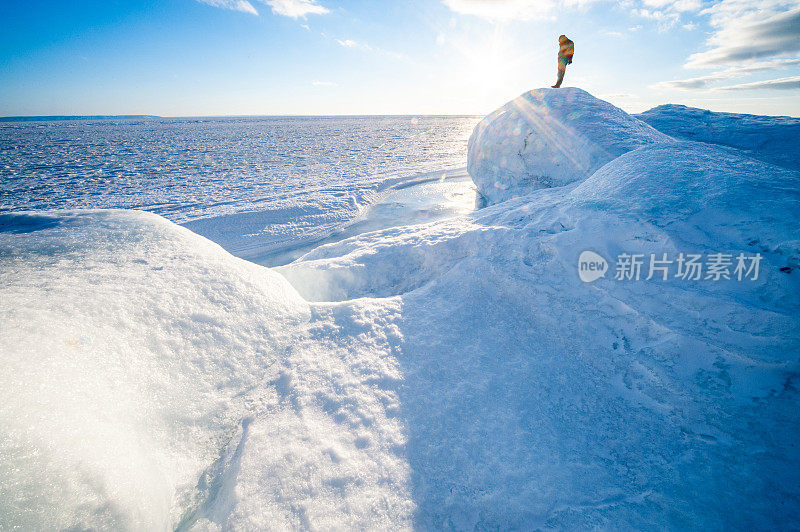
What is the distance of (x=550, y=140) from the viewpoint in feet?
15.8

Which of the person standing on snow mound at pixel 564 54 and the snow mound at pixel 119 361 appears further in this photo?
the person standing on snow mound at pixel 564 54

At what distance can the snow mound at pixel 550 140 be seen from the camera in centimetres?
423

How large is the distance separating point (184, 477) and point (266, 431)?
346 mm

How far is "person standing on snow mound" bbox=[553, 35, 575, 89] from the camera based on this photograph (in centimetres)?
546

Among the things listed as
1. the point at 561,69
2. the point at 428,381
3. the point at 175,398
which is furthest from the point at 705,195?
the point at 561,69

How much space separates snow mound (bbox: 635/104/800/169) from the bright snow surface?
4.86 metres

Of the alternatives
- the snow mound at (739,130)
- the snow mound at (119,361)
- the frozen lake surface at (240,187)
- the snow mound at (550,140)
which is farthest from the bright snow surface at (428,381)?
the snow mound at (739,130)

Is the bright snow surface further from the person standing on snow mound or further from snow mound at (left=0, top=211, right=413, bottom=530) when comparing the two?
the person standing on snow mound

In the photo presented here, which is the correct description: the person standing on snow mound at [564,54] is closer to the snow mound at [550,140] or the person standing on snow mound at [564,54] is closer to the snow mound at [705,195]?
the snow mound at [550,140]

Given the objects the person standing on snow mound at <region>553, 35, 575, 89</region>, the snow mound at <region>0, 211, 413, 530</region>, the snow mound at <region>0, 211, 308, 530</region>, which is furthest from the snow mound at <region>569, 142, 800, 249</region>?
the person standing on snow mound at <region>553, 35, 575, 89</region>

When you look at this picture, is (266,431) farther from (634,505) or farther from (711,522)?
(711,522)

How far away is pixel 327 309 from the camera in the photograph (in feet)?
7.45

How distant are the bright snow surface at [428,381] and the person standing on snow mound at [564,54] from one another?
13.8 ft

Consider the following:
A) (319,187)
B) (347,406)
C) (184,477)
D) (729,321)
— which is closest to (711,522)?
(729,321)
